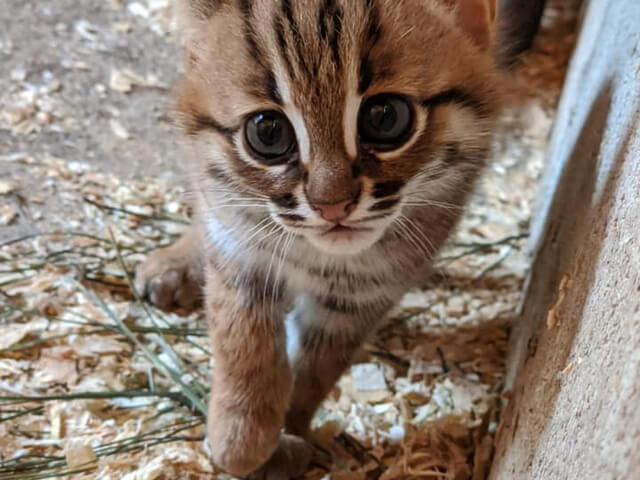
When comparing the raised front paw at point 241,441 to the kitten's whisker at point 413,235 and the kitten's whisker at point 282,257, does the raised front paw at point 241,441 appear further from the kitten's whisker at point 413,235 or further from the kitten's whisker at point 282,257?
the kitten's whisker at point 413,235

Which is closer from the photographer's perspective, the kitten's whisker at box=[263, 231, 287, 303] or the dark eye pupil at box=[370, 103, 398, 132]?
the dark eye pupil at box=[370, 103, 398, 132]

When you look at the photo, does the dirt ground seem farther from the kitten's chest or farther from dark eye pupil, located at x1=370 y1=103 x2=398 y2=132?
dark eye pupil, located at x1=370 y1=103 x2=398 y2=132

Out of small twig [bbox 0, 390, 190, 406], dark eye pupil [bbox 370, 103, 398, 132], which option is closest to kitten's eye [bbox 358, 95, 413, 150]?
dark eye pupil [bbox 370, 103, 398, 132]

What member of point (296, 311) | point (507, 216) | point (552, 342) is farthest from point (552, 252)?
point (507, 216)

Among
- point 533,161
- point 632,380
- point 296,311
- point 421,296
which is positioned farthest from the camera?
point 533,161

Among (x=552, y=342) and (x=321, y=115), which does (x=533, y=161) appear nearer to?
(x=552, y=342)

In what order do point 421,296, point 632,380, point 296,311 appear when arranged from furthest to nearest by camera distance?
point 421,296, point 296,311, point 632,380

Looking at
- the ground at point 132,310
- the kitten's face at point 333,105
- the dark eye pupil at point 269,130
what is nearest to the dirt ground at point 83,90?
the ground at point 132,310
